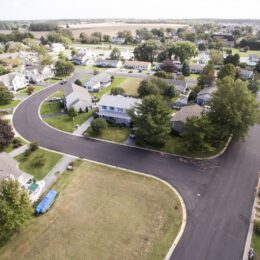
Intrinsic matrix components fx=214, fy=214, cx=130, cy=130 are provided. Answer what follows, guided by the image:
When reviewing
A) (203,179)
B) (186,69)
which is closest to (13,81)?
(186,69)

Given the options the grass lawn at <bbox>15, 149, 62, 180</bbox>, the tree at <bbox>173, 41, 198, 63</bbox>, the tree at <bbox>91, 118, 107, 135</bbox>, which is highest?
the tree at <bbox>173, 41, 198, 63</bbox>

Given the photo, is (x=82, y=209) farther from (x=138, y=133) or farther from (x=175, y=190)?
(x=138, y=133)

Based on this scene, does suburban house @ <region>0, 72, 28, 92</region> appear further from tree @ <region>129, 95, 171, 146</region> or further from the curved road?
tree @ <region>129, 95, 171, 146</region>

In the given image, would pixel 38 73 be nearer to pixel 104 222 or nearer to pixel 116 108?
pixel 116 108

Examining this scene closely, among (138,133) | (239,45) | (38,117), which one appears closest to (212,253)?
(138,133)

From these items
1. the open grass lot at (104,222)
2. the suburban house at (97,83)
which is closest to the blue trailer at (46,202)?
the open grass lot at (104,222)

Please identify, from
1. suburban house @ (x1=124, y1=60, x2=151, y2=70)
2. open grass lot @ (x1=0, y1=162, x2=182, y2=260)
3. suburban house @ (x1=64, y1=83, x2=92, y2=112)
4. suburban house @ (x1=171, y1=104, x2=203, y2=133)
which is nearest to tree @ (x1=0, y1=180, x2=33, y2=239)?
open grass lot @ (x1=0, y1=162, x2=182, y2=260)
